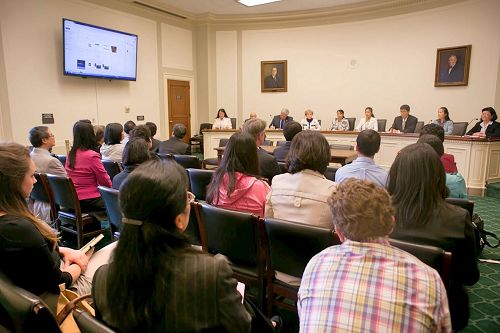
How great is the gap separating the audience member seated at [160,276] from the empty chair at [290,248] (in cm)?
79

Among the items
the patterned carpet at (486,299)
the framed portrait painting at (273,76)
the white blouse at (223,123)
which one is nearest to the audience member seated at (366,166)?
the patterned carpet at (486,299)

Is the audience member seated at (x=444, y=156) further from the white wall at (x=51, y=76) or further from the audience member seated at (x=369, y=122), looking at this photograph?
the white wall at (x=51, y=76)

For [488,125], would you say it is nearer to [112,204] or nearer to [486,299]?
[486,299]

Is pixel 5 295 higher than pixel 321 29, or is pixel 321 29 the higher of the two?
pixel 321 29

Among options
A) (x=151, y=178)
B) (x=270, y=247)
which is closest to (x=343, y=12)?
(x=270, y=247)

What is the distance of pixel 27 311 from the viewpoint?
1059mm

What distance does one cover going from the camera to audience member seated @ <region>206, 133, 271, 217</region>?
235cm

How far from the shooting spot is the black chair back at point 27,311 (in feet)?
3.44

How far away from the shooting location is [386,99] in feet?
29.3

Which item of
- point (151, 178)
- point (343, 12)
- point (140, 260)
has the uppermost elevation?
point (343, 12)

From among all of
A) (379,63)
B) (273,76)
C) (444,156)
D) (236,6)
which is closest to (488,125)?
(379,63)

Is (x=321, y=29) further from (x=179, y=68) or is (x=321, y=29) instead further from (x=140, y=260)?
(x=140, y=260)

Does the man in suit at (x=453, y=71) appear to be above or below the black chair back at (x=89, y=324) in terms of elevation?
above

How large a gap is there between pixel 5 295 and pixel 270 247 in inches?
45.7
